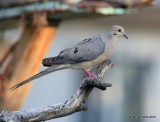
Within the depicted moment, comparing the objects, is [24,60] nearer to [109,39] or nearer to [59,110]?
[109,39]

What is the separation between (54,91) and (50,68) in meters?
3.35

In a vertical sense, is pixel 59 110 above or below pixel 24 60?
below

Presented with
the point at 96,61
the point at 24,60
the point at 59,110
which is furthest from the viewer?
the point at 24,60

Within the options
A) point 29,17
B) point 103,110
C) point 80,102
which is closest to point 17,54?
point 29,17

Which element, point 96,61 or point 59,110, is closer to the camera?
point 59,110

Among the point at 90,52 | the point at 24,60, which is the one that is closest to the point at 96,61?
the point at 90,52

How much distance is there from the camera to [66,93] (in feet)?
18.1

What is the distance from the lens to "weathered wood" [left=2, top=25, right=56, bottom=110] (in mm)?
3555

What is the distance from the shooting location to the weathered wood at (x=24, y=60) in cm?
355

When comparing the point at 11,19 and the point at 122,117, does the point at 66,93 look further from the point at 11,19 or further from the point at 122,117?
the point at 11,19

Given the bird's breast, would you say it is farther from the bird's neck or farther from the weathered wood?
the weathered wood

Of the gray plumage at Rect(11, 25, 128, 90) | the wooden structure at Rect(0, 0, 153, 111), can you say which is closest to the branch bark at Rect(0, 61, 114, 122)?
the gray plumage at Rect(11, 25, 128, 90)

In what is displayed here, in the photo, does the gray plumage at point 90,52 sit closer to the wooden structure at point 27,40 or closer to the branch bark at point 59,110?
the branch bark at point 59,110

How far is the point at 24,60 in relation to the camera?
356 centimetres
